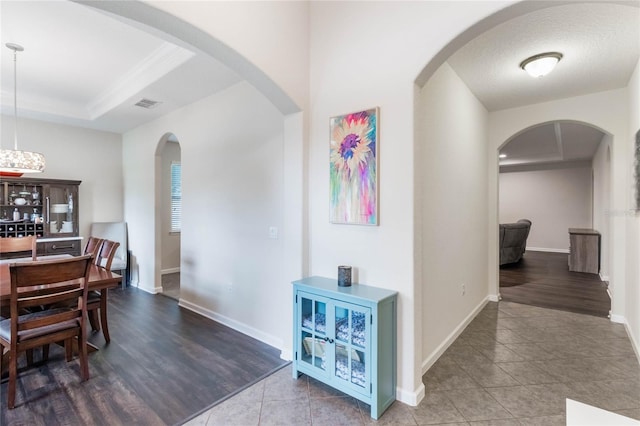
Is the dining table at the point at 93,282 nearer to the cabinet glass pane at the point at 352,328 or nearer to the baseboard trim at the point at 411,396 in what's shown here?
the cabinet glass pane at the point at 352,328

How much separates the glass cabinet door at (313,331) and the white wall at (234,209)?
38 centimetres

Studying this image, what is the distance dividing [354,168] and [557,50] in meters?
2.23

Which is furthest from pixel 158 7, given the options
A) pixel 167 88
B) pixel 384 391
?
pixel 384 391

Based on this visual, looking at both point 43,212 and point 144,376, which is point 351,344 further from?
point 43,212

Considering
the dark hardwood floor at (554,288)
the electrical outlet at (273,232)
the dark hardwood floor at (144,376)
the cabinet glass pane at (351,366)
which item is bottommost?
the dark hardwood floor at (144,376)

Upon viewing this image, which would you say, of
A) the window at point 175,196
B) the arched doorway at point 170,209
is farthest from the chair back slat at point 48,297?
the window at point 175,196

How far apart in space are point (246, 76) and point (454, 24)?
4.87 feet

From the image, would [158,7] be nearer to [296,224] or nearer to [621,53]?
[296,224]

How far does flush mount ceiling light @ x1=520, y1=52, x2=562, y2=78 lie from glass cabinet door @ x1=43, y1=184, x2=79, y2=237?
21.8ft

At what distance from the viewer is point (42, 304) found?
7.67 ft

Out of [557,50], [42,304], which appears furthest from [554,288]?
[42,304]

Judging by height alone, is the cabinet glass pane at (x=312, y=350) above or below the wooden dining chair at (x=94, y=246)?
below

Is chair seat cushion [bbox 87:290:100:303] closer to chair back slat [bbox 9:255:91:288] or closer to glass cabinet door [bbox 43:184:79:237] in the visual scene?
chair back slat [bbox 9:255:91:288]

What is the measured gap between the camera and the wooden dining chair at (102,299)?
126 inches
